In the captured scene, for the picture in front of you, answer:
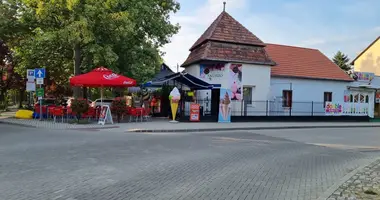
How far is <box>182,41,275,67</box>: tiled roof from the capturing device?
23981 millimetres

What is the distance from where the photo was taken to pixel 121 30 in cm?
1953

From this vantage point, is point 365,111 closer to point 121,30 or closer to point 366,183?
point 121,30

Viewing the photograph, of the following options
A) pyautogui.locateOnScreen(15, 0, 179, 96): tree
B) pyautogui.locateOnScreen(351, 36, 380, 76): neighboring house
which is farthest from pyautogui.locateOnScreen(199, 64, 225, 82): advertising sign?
pyautogui.locateOnScreen(351, 36, 380, 76): neighboring house

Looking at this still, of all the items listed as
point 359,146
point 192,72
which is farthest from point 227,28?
point 359,146

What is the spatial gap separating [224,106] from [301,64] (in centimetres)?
1196

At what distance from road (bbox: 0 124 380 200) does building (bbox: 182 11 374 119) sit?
1274 cm

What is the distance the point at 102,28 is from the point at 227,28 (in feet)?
32.6

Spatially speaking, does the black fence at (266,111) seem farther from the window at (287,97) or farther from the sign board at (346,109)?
the sign board at (346,109)

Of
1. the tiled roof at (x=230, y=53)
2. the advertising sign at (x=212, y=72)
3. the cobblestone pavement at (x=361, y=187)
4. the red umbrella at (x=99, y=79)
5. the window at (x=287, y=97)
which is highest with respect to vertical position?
the tiled roof at (x=230, y=53)

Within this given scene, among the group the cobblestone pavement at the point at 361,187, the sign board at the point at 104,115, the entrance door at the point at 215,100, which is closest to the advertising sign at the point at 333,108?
the entrance door at the point at 215,100

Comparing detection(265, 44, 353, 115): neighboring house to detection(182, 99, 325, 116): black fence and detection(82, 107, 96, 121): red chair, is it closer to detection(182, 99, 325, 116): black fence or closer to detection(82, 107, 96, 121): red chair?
detection(182, 99, 325, 116): black fence

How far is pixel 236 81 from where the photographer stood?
24734 millimetres

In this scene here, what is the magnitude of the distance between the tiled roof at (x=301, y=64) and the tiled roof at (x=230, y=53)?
2.62 meters

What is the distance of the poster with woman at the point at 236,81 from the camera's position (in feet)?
80.5
